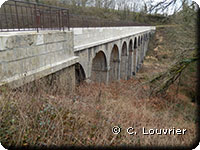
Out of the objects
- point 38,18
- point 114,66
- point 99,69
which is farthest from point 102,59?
point 38,18

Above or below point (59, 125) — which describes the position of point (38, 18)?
above

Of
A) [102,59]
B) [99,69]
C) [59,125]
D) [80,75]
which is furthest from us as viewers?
[99,69]

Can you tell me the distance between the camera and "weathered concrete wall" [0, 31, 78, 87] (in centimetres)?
355

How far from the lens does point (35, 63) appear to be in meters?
4.33

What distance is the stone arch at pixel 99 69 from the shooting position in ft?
37.9

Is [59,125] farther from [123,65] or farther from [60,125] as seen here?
[123,65]

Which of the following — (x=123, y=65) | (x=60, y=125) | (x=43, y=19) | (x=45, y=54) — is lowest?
(x=123, y=65)

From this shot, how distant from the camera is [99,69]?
1228 centimetres

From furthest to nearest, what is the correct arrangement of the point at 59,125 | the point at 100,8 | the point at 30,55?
the point at 100,8, the point at 30,55, the point at 59,125

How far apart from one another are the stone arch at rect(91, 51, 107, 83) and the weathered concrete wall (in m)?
5.97

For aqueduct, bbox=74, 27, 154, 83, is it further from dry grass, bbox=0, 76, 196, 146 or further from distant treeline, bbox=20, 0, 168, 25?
distant treeline, bbox=20, 0, 168, 25

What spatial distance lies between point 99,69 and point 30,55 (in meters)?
8.29

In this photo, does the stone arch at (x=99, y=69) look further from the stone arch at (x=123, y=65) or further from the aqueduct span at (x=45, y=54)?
the stone arch at (x=123, y=65)

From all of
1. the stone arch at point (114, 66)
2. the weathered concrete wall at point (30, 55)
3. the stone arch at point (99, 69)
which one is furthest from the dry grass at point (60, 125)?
the stone arch at point (114, 66)
